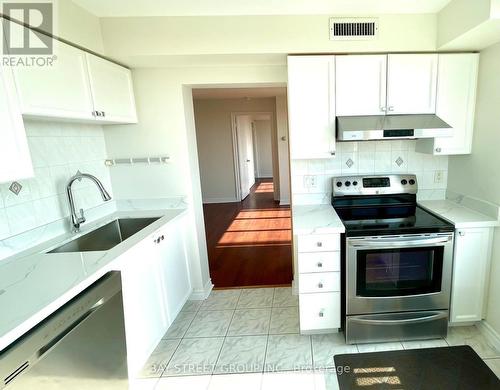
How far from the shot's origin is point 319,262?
199cm

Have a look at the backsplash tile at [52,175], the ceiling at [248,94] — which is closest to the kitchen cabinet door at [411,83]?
the backsplash tile at [52,175]

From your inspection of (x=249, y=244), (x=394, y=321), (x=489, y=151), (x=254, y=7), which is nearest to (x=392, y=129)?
(x=489, y=151)

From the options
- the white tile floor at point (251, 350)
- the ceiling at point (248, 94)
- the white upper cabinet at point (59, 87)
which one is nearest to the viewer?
the white upper cabinet at point (59, 87)

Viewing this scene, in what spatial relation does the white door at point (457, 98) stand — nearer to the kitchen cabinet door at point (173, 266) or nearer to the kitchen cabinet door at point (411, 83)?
the kitchen cabinet door at point (411, 83)

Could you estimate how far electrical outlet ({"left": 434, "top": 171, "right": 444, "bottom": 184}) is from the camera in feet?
8.16

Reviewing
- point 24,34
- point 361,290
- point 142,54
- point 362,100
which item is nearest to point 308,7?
point 362,100

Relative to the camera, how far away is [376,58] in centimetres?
209

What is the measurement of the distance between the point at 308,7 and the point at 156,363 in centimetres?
273

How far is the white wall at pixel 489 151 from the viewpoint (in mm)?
1927

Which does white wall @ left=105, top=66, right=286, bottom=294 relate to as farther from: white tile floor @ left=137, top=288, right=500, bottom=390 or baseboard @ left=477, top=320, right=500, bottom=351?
baseboard @ left=477, top=320, right=500, bottom=351

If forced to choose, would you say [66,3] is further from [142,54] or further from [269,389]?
[269,389]

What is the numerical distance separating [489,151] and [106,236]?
2.96m

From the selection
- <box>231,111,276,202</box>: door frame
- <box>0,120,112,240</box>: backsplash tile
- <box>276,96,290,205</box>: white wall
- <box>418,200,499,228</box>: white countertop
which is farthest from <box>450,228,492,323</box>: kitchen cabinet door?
<box>231,111,276,202</box>: door frame

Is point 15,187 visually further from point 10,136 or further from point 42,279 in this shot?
point 42,279
